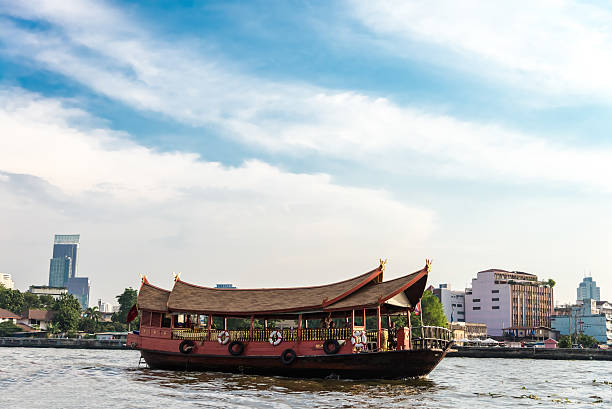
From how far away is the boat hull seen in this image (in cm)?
2570

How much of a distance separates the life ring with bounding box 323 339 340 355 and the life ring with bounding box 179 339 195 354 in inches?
314

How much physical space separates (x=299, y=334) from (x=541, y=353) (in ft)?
158

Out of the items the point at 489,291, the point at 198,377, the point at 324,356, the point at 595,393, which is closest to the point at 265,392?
the point at 324,356

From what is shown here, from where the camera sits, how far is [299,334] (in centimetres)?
2794

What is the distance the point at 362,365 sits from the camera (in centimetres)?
2588

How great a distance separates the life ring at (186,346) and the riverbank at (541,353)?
A: 3901cm

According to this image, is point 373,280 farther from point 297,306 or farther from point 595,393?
point 595,393

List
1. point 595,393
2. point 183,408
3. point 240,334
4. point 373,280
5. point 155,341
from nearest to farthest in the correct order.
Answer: point 183,408
point 595,393
point 373,280
point 240,334
point 155,341

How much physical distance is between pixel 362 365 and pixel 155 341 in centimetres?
1229

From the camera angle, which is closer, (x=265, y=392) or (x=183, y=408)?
(x=183, y=408)

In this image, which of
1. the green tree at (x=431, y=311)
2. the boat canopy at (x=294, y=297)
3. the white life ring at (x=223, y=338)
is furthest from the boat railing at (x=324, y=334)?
the green tree at (x=431, y=311)

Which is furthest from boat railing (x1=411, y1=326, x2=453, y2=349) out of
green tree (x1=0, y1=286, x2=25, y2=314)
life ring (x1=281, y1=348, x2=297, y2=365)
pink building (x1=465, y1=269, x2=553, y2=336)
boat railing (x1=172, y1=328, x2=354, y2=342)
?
green tree (x1=0, y1=286, x2=25, y2=314)

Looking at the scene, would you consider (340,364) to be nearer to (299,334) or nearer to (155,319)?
(299,334)

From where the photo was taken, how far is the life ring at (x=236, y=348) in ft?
96.4
